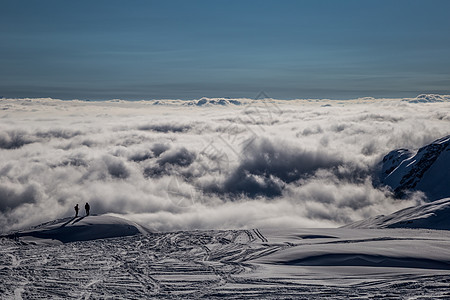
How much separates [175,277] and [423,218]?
53764mm

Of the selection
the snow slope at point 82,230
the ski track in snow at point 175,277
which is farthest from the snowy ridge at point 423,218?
the snow slope at point 82,230

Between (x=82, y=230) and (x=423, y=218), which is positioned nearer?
(x=82, y=230)

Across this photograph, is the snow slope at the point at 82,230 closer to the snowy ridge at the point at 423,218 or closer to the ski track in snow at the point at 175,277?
the ski track in snow at the point at 175,277

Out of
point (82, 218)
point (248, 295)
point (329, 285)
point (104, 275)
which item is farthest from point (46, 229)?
point (329, 285)

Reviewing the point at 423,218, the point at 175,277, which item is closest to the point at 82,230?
the point at 175,277

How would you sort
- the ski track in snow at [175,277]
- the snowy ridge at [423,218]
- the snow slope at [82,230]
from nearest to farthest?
the ski track in snow at [175,277]
the snow slope at [82,230]
the snowy ridge at [423,218]

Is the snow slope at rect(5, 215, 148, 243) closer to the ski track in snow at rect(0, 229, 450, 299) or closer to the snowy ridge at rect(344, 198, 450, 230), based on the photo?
the ski track in snow at rect(0, 229, 450, 299)

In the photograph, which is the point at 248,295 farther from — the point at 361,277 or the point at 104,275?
the point at 104,275

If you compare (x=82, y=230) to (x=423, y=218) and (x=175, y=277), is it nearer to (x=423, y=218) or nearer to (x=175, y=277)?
(x=175, y=277)

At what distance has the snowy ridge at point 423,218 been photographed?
207 ft

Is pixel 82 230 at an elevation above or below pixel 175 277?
below

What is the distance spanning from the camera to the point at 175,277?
85.6ft

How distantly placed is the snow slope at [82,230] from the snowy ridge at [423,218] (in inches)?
1689

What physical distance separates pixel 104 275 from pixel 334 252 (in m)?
17.4
